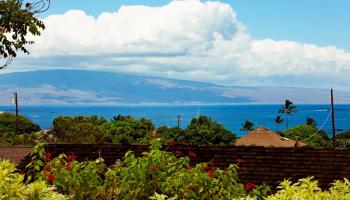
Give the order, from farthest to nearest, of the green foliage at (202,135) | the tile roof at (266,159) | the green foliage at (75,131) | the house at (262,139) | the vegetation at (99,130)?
1. the house at (262,139)
2. the green foliage at (202,135)
3. the vegetation at (99,130)
4. the green foliage at (75,131)
5. the tile roof at (266,159)

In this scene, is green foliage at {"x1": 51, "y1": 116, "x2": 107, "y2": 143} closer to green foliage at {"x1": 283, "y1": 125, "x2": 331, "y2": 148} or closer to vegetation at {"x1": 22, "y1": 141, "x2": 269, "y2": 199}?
vegetation at {"x1": 22, "y1": 141, "x2": 269, "y2": 199}

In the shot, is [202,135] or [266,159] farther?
[202,135]

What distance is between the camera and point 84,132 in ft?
136

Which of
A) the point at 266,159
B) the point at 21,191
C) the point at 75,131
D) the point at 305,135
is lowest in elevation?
the point at 305,135

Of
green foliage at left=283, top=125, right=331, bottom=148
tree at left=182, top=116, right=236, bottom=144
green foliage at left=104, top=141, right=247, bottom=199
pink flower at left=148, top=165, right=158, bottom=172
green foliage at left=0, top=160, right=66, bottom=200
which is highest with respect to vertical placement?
green foliage at left=0, top=160, right=66, bottom=200

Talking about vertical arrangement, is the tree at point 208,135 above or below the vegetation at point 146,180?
below

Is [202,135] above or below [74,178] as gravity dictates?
below

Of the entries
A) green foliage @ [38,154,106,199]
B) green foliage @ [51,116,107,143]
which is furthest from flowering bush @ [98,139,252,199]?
green foliage @ [51,116,107,143]

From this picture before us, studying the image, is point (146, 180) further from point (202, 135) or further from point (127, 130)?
point (202, 135)

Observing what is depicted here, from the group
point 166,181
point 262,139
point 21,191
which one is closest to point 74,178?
point 166,181

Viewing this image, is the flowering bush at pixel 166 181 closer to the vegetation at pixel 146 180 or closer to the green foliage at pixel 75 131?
the vegetation at pixel 146 180

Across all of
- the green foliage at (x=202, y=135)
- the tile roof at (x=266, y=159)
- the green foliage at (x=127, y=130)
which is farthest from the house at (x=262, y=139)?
the tile roof at (x=266, y=159)

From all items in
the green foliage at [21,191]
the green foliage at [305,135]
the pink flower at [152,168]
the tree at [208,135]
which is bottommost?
the green foliage at [305,135]

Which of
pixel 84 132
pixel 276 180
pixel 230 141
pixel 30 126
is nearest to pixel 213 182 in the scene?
pixel 276 180
